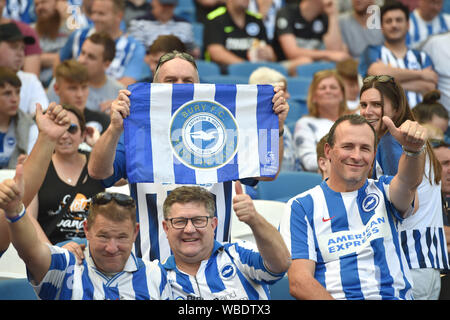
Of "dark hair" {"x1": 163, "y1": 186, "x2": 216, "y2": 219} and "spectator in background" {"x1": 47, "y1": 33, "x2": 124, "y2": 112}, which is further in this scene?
"spectator in background" {"x1": 47, "y1": 33, "x2": 124, "y2": 112}

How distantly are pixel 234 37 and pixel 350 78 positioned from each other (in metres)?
2.02

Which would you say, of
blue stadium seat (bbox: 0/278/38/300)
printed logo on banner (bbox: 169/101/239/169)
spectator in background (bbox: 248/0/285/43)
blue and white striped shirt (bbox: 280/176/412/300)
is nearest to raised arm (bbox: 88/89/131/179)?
printed logo on banner (bbox: 169/101/239/169)

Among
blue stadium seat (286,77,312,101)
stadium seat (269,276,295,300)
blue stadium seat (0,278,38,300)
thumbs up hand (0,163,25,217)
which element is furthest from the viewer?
blue stadium seat (286,77,312,101)

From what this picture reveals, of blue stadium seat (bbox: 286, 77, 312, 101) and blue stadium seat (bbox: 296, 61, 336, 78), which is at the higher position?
blue stadium seat (bbox: 296, 61, 336, 78)

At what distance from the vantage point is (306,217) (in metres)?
3.42

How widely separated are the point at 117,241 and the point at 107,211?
132 millimetres

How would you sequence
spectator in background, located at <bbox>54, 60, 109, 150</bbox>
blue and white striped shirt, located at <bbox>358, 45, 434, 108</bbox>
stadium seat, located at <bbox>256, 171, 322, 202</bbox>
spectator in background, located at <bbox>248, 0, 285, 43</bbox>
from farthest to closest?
spectator in background, located at <bbox>248, 0, 285, 43</bbox>
blue and white striped shirt, located at <bbox>358, 45, 434, 108</bbox>
spectator in background, located at <bbox>54, 60, 109, 150</bbox>
stadium seat, located at <bbox>256, 171, 322, 202</bbox>

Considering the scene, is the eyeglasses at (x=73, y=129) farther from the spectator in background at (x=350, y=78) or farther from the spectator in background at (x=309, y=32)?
the spectator in background at (x=309, y=32)

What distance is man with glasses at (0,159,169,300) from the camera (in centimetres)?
283

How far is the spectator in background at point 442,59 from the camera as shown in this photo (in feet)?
21.7

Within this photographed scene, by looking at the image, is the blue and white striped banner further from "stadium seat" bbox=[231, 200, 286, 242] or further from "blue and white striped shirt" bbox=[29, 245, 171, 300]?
"stadium seat" bbox=[231, 200, 286, 242]

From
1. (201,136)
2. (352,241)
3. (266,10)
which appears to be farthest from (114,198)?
(266,10)

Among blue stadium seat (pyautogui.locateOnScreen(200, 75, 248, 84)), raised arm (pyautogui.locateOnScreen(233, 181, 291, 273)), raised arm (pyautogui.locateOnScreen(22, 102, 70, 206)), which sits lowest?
raised arm (pyautogui.locateOnScreen(233, 181, 291, 273))

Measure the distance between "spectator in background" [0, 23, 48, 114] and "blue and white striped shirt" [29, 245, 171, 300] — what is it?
11.7ft
